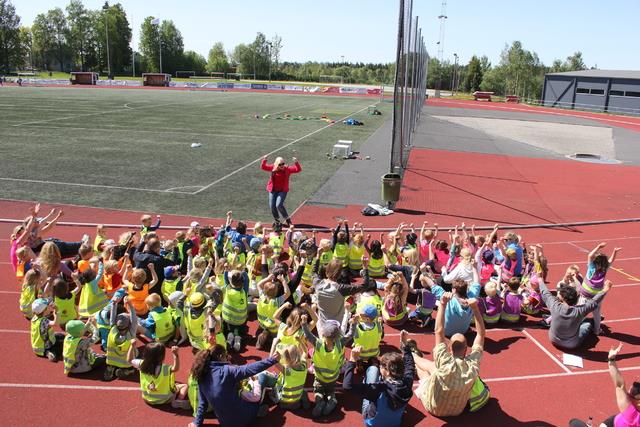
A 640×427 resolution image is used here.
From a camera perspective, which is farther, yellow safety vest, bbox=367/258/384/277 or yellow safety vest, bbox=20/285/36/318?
yellow safety vest, bbox=367/258/384/277

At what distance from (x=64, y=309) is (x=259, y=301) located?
2928mm

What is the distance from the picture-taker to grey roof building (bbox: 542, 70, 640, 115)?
68.1m

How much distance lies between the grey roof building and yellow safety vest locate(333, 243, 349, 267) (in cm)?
7119

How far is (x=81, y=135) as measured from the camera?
98.6ft

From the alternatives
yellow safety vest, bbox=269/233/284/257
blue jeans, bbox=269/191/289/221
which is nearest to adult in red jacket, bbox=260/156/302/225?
blue jeans, bbox=269/191/289/221

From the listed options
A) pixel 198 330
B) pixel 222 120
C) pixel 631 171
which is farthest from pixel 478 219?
pixel 222 120

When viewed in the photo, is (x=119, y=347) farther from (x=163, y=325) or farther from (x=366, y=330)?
(x=366, y=330)

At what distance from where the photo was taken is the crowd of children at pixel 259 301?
21.0ft

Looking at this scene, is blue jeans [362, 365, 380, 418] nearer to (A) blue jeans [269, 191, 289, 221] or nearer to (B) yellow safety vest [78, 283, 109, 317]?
(B) yellow safety vest [78, 283, 109, 317]

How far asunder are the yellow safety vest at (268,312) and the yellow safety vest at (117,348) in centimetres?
188

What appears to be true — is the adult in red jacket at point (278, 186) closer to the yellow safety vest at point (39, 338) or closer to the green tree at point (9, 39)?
the yellow safety vest at point (39, 338)

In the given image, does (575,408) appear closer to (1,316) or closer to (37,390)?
(37,390)

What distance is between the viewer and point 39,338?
7.21 metres

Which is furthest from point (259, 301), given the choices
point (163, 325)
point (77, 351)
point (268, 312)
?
point (77, 351)
